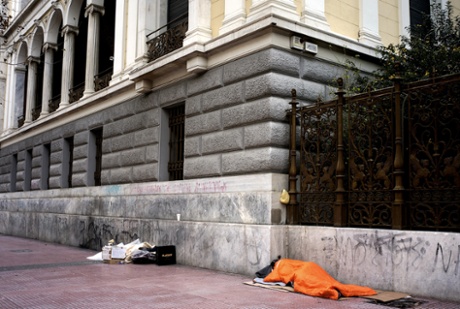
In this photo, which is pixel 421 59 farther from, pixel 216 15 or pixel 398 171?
pixel 216 15

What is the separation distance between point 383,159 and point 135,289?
14.3 ft

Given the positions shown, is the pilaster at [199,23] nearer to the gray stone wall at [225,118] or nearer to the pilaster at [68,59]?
the gray stone wall at [225,118]

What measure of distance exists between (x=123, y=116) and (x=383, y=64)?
7.11 m

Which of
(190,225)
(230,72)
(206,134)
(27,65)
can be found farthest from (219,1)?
(27,65)

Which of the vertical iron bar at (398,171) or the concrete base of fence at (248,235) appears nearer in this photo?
the concrete base of fence at (248,235)

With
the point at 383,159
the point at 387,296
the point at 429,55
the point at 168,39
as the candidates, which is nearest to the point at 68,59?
Answer: the point at 168,39

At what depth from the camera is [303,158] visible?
8.87 m

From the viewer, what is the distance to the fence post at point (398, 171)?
7086 millimetres

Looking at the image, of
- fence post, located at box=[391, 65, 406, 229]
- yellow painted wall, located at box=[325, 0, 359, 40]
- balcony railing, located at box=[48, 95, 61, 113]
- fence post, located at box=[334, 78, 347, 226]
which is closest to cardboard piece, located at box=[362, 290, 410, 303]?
fence post, located at box=[391, 65, 406, 229]

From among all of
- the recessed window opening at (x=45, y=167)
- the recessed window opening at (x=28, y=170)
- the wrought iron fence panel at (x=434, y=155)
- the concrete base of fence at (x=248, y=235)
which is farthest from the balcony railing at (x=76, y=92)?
the wrought iron fence panel at (x=434, y=155)

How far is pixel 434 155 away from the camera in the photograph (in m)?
6.88

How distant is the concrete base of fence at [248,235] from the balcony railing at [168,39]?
11.1 ft

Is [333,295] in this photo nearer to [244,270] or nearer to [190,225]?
[244,270]

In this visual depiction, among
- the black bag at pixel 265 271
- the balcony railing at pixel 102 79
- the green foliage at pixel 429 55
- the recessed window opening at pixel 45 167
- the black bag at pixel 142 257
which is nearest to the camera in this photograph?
the black bag at pixel 265 271
